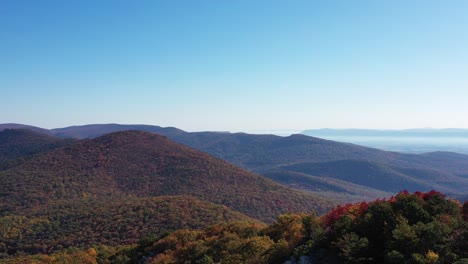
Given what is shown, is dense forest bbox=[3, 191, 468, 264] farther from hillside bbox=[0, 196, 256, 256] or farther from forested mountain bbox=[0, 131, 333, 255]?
forested mountain bbox=[0, 131, 333, 255]

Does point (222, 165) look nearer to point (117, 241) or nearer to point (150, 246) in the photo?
A: point (117, 241)

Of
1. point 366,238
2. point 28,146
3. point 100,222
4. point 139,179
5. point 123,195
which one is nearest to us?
point 366,238

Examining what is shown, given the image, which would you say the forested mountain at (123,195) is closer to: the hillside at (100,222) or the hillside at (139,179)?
the hillside at (100,222)

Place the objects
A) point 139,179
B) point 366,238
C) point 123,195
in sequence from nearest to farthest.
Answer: point 366,238, point 123,195, point 139,179

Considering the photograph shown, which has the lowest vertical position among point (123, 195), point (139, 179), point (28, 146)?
point (123, 195)

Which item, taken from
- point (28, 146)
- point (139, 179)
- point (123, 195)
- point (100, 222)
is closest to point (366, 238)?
point (100, 222)

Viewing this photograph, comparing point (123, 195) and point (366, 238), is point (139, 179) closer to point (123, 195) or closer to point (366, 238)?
point (123, 195)

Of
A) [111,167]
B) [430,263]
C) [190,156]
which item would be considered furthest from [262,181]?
[430,263]

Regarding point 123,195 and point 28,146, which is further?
point 28,146
